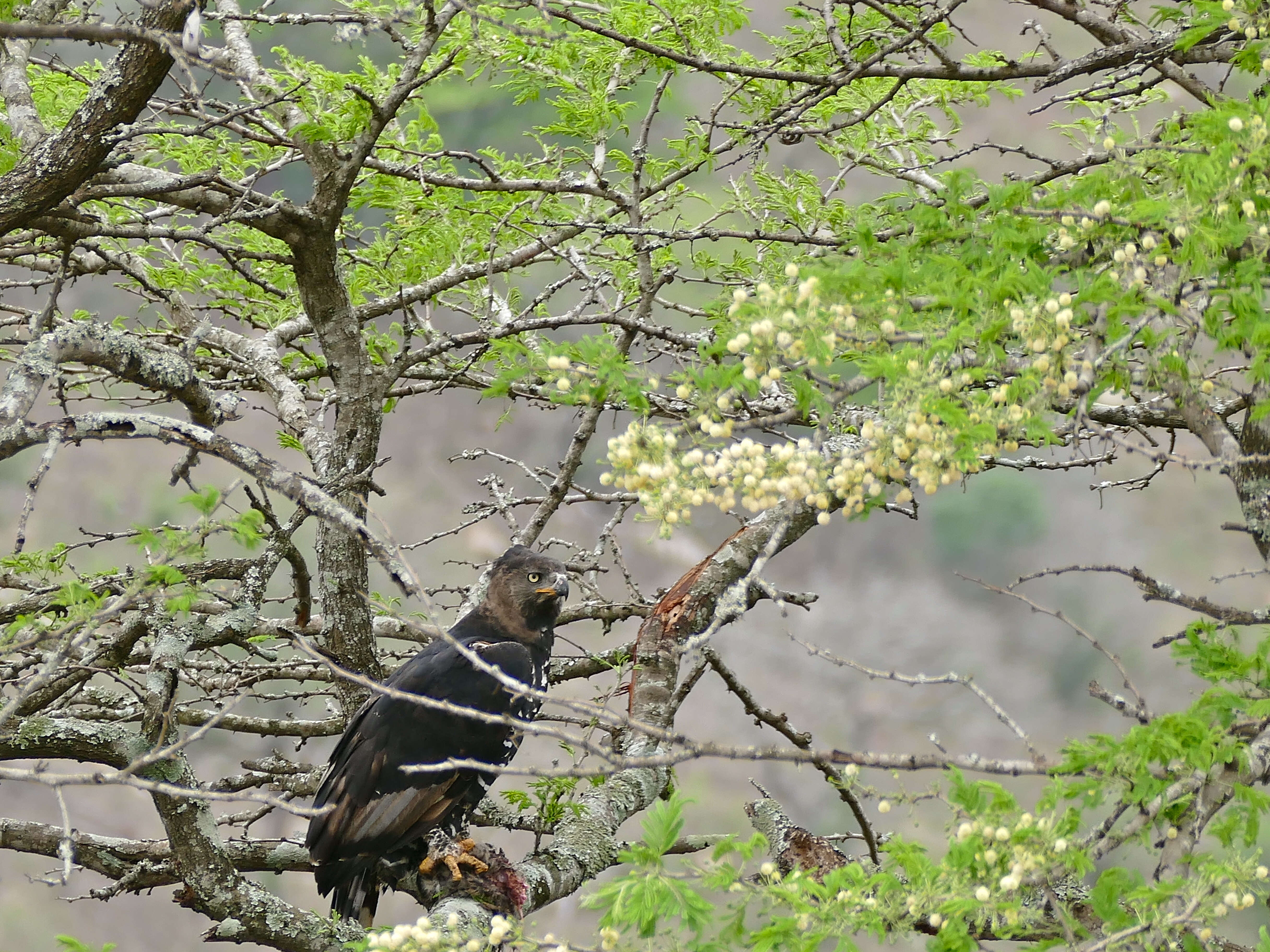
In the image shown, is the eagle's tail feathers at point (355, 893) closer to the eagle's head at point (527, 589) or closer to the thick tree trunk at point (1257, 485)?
the eagle's head at point (527, 589)

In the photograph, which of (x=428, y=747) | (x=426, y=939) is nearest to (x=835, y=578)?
(x=428, y=747)

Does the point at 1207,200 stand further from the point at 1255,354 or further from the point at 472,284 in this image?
the point at 472,284

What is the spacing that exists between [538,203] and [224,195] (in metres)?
1.22

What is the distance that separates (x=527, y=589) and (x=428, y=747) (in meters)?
0.68

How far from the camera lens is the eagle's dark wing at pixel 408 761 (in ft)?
10.0

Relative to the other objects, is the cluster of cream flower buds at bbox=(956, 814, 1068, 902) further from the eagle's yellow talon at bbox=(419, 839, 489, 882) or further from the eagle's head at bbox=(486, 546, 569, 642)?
the eagle's head at bbox=(486, 546, 569, 642)

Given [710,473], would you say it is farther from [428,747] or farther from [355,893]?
[355,893]

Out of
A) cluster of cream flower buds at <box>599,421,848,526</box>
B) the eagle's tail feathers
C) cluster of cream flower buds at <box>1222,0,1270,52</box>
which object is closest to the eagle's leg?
the eagle's tail feathers

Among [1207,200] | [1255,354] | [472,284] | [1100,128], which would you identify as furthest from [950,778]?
[472,284]

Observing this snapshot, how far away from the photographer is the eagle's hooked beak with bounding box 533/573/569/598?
11.8 ft

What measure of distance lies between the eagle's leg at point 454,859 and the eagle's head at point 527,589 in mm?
930

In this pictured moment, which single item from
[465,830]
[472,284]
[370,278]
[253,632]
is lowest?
[465,830]

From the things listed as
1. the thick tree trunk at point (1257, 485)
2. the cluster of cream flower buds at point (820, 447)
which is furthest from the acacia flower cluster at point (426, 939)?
the thick tree trunk at point (1257, 485)

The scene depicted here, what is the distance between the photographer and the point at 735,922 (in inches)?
66.5
